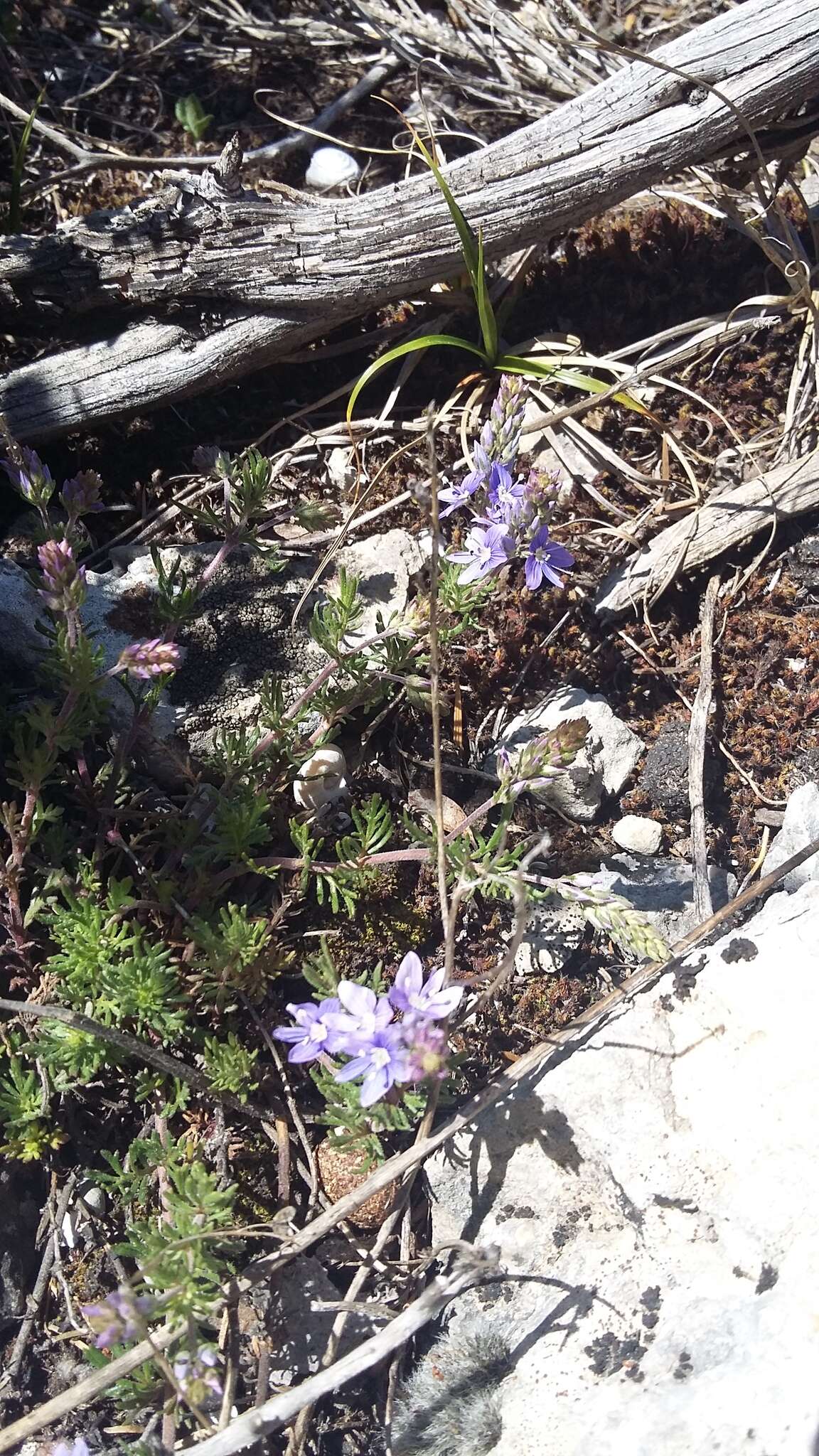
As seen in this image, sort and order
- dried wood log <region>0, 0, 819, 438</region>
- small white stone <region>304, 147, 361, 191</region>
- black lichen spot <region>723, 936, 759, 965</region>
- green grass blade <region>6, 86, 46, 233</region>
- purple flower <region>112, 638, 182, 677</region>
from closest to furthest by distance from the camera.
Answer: purple flower <region>112, 638, 182, 677</region> < black lichen spot <region>723, 936, 759, 965</region> < dried wood log <region>0, 0, 819, 438</region> < green grass blade <region>6, 86, 46, 233</region> < small white stone <region>304, 147, 361, 191</region>

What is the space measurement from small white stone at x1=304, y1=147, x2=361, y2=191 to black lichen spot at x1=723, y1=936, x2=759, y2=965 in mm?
4103

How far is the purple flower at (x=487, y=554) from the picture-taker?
140 inches

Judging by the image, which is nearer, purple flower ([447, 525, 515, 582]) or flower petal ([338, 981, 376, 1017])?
flower petal ([338, 981, 376, 1017])

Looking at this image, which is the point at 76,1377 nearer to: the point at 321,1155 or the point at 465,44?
the point at 321,1155

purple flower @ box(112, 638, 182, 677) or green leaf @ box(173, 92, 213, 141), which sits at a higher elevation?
green leaf @ box(173, 92, 213, 141)

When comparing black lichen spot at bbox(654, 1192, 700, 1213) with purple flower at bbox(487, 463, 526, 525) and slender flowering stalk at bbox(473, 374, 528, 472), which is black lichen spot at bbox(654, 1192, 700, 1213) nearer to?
purple flower at bbox(487, 463, 526, 525)

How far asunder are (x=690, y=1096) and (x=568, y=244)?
3864mm

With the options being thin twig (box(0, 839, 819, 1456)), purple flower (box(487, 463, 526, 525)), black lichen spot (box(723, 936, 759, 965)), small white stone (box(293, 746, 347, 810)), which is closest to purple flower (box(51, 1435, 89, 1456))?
thin twig (box(0, 839, 819, 1456))

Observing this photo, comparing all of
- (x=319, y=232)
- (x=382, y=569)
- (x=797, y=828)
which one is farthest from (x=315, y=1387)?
(x=319, y=232)

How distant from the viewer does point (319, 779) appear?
375 cm

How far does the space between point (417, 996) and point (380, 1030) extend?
15cm

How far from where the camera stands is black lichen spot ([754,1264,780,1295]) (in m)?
2.62

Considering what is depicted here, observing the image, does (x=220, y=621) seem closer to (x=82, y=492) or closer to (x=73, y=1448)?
(x=82, y=492)

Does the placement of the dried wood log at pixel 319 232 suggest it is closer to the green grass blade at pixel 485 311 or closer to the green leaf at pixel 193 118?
the green grass blade at pixel 485 311
